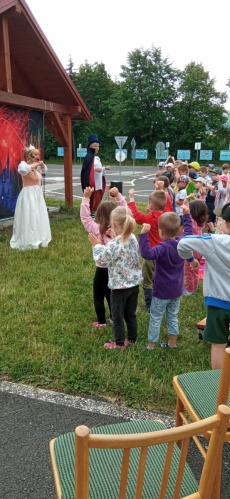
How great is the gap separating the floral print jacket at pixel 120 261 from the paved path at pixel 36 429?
3.31 ft

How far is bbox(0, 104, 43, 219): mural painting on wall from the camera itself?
9336 mm

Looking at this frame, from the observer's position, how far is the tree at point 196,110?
1842 inches

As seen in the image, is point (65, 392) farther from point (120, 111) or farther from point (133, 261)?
point (120, 111)

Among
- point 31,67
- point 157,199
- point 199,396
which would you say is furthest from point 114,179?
point 199,396

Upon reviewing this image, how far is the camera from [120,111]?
48.8 metres

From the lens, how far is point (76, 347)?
12.2 ft

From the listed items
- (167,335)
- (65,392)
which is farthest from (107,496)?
(167,335)

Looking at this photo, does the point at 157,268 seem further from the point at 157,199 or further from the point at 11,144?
the point at 11,144

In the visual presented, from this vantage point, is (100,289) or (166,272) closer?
(166,272)

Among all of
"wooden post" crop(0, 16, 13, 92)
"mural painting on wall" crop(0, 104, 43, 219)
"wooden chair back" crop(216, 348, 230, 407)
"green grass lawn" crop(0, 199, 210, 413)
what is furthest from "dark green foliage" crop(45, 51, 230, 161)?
"wooden chair back" crop(216, 348, 230, 407)

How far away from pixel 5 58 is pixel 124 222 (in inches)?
254

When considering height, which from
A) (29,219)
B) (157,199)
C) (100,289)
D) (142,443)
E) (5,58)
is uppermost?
(5,58)

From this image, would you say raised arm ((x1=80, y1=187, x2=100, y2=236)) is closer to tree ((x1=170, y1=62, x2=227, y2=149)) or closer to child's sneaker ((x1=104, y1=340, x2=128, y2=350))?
child's sneaker ((x1=104, y1=340, x2=128, y2=350))

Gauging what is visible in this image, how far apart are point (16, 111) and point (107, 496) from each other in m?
9.40
